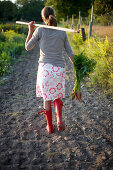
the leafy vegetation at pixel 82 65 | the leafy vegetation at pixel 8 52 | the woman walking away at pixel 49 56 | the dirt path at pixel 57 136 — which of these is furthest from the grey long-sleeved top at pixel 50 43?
the leafy vegetation at pixel 8 52

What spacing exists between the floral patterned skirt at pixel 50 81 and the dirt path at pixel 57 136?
2.19ft

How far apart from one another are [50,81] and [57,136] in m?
0.87

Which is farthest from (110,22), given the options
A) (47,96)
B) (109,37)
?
(47,96)

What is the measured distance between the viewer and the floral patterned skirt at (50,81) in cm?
214

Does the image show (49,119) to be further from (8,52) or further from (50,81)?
(8,52)

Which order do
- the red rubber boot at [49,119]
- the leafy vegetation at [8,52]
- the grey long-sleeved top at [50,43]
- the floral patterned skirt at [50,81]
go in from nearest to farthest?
1. the grey long-sleeved top at [50,43]
2. the floral patterned skirt at [50,81]
3. the red rubber boot at [49,119]
4. the leafy vegetation at [8,52]

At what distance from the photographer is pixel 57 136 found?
2.41 metres

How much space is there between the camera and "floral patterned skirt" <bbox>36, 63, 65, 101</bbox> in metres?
2.14

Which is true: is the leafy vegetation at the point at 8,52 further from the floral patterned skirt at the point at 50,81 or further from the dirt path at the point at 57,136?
the floral patterned skirt at the point at 50,81

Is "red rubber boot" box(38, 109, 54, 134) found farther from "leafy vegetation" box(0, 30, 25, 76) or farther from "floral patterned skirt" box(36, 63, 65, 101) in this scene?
"leafy vegetation" box(0, 30, 25, 76)

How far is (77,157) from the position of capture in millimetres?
2014

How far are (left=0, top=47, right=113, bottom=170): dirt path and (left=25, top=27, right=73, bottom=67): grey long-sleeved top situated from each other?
1.13 meters

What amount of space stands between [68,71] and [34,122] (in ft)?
9.69

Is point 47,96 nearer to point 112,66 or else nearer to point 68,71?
point 112,66
